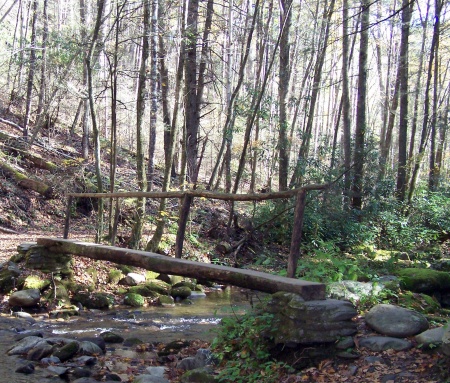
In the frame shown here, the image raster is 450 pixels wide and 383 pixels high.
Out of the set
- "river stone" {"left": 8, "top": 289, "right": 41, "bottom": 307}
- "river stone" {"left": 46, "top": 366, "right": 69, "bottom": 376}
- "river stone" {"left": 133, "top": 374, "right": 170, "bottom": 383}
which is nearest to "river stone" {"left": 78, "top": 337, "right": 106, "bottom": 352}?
"river stone" {"left": 46, "top": 366, "right": 69, "bottom": 376}

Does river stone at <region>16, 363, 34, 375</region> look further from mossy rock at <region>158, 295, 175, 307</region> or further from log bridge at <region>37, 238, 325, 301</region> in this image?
mossy rock at <region>158, 295, 175, 307</region>

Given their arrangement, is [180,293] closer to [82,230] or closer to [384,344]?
[82,230]

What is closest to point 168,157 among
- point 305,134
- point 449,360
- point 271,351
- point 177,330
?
point 177,330

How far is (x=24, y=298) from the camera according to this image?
9.01 metres

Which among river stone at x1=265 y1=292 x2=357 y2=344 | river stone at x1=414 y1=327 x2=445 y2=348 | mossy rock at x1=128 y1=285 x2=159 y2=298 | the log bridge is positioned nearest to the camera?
river stone at x1=414 y1=327 x2=445 y2=348

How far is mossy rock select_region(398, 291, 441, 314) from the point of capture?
246 inches

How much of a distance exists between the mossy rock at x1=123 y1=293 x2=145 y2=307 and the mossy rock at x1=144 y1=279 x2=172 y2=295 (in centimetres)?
78

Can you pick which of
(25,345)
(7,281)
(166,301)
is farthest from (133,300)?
(25,345)

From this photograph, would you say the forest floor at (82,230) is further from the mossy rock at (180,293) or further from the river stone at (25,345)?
the mossy rock at (180,293)

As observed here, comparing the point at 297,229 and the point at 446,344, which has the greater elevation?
the point at 297,229

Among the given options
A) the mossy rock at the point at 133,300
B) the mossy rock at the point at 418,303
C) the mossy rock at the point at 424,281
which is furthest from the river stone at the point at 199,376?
the mossy rock at the point at 133,300

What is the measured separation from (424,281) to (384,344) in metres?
3.79

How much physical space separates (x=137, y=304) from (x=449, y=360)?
23.4 ft

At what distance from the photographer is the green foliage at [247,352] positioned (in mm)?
4855
